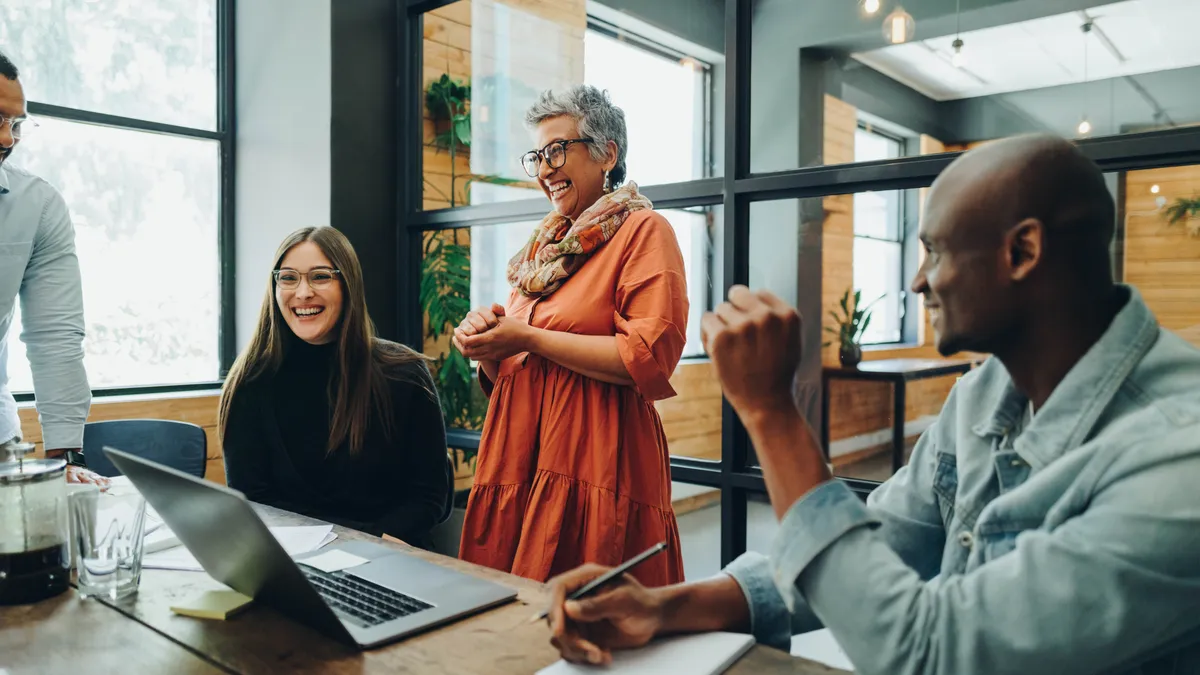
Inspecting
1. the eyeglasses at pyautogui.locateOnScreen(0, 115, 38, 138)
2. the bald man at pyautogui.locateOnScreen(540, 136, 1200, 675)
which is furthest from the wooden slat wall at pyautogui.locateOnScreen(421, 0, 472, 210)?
the bald man at pyautogui.locateOnScreen(540, 136, 1200, 675)

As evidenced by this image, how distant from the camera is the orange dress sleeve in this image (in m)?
1.71

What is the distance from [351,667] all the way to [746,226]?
1.96 m

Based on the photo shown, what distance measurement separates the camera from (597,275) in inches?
71.4

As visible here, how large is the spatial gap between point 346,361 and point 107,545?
2.78 feet

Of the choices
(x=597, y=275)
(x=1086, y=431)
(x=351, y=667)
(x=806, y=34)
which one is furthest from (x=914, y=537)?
(x=806, y=34)

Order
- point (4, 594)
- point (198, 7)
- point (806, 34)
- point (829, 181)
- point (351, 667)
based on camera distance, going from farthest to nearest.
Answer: point (198, 7), point (806, 34), point (829, 181), point (4, 594), point (351, 667)

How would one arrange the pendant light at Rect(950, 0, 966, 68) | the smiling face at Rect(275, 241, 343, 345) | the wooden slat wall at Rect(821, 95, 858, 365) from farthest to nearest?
the wooden slat wall at Rect(821, 95, 858, 365) < the pendant light at Rect(950, 0, 966, 68) < the smiling face at Rect(275, 241, 343, 345)

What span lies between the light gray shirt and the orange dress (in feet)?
3.59

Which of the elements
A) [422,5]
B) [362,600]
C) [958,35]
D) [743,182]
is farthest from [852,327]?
[422,5]

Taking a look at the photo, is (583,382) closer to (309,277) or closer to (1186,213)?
(309,277)

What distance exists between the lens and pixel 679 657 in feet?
2.98

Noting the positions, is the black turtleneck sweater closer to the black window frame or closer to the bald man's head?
the black window frame

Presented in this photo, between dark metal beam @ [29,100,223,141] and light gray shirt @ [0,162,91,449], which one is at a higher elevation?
dark metal beam @ [29,100,223,141]

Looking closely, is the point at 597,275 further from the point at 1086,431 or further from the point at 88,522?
the point at 1086,431
